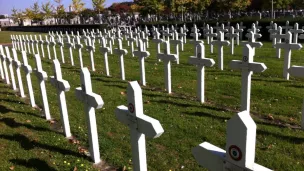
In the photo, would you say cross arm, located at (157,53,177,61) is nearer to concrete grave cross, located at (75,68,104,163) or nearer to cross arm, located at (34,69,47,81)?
cross arm, located at (34,69,47,81)

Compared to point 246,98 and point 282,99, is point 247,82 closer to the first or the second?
point 246,98

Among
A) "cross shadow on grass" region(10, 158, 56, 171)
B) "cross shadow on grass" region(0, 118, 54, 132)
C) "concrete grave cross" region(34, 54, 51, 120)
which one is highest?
"concrete grave cross" region(34, 54, 51, 120)

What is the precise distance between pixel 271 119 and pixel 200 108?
1527 millimetres

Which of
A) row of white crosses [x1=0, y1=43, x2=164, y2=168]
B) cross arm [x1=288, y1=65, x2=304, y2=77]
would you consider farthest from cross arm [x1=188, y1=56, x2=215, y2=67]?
row of white crosses [x1=0, y1=43, x2=164, y2=168]

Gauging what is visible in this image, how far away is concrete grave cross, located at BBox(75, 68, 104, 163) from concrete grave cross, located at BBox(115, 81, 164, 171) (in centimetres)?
65

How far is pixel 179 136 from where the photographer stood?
208 inches

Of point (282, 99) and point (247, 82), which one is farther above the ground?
point (247, 82)

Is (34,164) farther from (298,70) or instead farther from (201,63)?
(298,70)

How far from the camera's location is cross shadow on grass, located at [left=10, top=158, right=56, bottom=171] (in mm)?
4321

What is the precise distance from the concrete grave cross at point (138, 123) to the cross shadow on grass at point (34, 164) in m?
1.63

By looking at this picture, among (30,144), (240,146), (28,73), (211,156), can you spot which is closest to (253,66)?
(211,156)

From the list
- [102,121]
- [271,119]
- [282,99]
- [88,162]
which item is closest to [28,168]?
[88,162]

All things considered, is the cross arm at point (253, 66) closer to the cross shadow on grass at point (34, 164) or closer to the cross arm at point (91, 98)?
the cross arm at point (91, 98)

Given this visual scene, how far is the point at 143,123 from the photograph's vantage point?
3104mm
